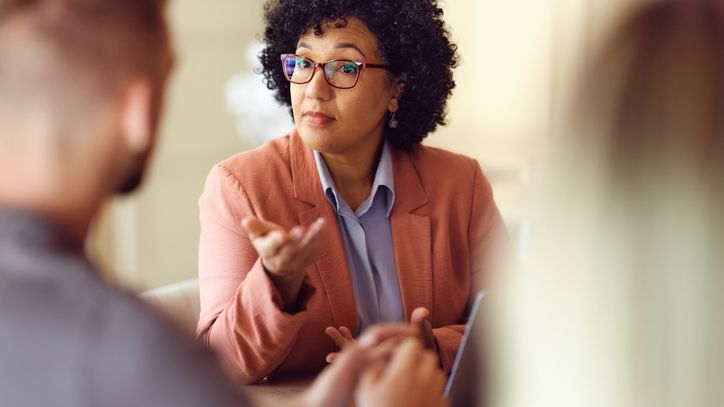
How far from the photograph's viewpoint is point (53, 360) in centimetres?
83

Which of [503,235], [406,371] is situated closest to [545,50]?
[503,235]

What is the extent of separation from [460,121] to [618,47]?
12.3 ft

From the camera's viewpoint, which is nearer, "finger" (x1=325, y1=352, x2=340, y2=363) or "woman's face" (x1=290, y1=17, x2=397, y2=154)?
"finger" (x1=325, y1=352, x2=340, y2=363)

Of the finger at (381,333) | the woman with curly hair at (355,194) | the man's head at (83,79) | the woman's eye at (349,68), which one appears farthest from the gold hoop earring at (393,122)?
the man's head at (83,79)

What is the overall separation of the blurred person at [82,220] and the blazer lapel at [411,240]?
3.31 feet

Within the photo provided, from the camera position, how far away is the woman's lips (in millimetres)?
2107

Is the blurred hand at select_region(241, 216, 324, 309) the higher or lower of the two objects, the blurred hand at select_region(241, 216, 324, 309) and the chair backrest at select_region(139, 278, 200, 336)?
the higher

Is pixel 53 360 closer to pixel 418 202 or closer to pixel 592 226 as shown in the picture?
pixel 592 226

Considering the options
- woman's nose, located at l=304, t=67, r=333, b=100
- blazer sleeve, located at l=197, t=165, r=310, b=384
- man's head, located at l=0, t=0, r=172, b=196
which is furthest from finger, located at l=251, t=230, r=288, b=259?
woman's nose, located at l=304, t=67, r=333, b=100

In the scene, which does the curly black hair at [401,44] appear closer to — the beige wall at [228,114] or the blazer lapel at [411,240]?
the blazer lapel at [411,240]

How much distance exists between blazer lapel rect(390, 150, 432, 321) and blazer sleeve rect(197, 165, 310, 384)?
1.10 feet

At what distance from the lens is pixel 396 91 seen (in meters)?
2.32

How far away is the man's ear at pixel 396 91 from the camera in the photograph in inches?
91.0

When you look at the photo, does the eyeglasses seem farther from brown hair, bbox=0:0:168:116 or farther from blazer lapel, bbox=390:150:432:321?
brown hair, bbox=0:0:168:116
